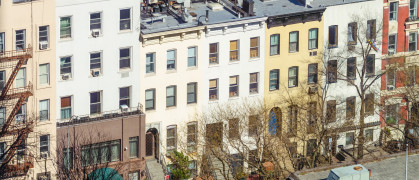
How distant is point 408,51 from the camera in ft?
370

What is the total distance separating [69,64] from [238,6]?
52.2ft

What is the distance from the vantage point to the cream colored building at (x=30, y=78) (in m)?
95.2

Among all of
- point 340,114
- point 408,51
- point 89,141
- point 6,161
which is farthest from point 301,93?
point 6,161

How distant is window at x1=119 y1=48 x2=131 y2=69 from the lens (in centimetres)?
10056

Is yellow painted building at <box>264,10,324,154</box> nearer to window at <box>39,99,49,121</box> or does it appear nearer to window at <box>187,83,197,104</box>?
window at <box>187,83,197,104</box>

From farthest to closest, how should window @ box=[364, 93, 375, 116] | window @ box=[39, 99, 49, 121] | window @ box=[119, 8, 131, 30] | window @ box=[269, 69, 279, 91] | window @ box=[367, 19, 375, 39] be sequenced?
window @ box=[364, 93, 375, 116] < window @ box=[367, 19, 375, 39] < window @ box=[269, 69, 279, 91] < window @ box=[119, 8, 131, 30] < window @ box=[39, 99, 49, 121]

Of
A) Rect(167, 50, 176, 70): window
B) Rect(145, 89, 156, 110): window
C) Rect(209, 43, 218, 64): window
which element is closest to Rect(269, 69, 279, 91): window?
Rect(209, 43, 218, 64): window

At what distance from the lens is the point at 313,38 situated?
10806 cm

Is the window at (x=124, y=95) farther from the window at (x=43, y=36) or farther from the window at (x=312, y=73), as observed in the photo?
the window at (x=312, y=73)

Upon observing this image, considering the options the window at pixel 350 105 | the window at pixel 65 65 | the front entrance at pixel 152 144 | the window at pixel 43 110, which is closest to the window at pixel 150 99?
the front entrance at pixel 152 144

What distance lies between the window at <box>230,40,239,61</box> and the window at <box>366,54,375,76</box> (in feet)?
41.6

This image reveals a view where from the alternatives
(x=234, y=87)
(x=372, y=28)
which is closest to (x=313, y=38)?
(x=372, y=28)

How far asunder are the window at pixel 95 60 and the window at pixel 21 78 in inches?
210

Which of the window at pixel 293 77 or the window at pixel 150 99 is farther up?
the window at pixel 293 77
